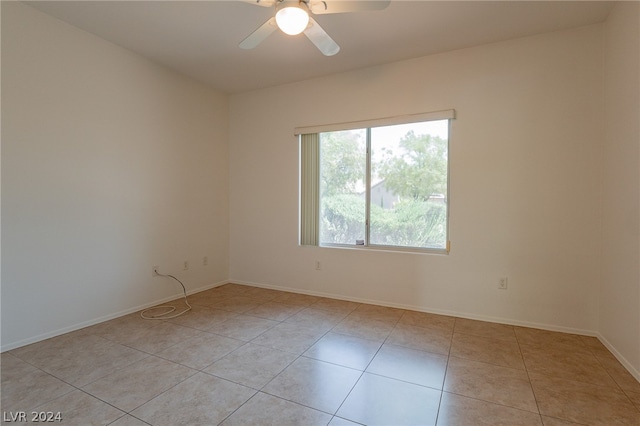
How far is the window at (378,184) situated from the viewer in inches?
126

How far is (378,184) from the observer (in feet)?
11.5

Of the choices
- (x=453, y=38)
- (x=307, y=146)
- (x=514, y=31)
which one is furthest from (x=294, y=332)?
(x=514, y=31)

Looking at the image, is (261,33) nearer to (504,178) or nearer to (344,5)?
(344,5)

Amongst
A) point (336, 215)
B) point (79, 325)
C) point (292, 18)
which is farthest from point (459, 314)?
point (79, 325)

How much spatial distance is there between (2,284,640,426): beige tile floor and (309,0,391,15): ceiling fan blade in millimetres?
2440

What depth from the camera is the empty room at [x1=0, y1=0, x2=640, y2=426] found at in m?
1.88

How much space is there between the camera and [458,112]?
3033 mm

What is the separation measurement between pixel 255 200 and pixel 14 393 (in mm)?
2921

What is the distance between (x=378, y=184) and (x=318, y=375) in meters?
2.22

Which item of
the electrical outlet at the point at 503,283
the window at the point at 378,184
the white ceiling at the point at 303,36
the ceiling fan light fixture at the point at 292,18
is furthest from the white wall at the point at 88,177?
the electrical outlet at the point at 503,283

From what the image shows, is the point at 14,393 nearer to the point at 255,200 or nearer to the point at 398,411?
the point at 398,411

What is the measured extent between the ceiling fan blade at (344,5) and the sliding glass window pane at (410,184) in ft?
5.39

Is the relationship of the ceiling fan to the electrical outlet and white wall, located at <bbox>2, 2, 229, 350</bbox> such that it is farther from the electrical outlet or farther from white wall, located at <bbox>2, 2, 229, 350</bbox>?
the electrical outlet

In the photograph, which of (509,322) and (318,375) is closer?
(318,375)
